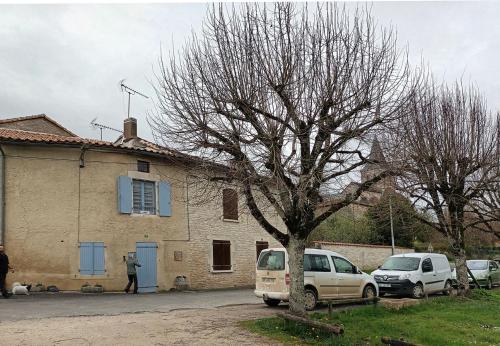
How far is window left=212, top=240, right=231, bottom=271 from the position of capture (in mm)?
21719

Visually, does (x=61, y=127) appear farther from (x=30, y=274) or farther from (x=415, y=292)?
(x=415, y=292)

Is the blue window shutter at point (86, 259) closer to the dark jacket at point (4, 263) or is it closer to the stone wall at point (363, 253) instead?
the dark jacket at point (4, 263)

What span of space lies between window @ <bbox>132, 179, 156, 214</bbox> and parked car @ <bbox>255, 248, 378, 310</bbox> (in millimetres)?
7021

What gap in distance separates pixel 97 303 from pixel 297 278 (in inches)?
258

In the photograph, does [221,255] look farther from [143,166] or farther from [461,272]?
[461,272]

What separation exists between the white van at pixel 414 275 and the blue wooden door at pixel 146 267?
27.2ft

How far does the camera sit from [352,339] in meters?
9.95

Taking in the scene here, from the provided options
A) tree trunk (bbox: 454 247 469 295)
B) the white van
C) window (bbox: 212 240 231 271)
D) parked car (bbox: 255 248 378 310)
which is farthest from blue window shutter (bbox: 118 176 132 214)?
tree trunk (bbox: 454 247 469 295)

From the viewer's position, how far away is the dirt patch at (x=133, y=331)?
28.5 feet

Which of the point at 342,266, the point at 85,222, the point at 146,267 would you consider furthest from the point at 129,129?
the point at 342,266

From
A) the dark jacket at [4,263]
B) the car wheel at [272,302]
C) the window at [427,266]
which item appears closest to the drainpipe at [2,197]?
the dark jacket at [4,263]

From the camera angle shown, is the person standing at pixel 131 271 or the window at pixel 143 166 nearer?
the person standing at pixel 131 271

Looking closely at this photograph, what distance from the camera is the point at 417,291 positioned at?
17.4 m

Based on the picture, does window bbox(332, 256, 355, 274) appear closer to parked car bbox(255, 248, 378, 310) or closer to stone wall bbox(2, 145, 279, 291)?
parked car bbox(255, 248, 378, 310)
